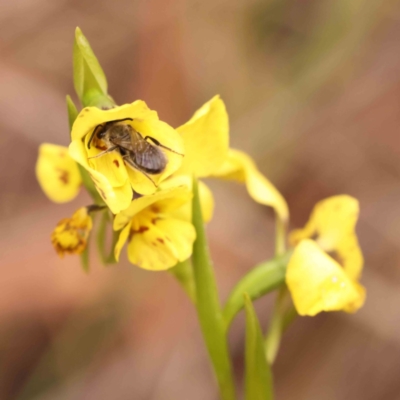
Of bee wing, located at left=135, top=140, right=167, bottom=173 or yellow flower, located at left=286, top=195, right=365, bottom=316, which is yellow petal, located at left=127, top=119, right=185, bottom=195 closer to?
bee wing, located at left=135, top=140, right=167, bottom=173

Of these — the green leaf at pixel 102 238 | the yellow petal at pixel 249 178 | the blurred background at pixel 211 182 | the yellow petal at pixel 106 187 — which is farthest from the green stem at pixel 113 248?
the blurred background at pixel 211 182

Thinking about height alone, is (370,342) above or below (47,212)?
below

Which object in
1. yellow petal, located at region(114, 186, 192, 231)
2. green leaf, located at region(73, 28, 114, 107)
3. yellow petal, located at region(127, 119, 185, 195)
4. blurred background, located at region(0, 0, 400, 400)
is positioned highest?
green leaf, located at region(73, 28, 114, 107)

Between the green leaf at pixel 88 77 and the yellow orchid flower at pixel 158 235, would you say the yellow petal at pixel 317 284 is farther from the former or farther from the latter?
the green leaf at pixel 88 77

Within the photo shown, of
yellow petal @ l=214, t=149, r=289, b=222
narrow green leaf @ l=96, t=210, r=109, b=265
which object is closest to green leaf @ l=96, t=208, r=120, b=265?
narrow green leaf @ l=96, t=210, r=109, b=265

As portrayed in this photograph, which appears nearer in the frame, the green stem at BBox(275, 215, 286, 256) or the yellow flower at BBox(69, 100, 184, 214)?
the yellow flower at BBox(69, 100, 184, 214)

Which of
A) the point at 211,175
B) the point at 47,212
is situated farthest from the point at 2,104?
the point at 211,175

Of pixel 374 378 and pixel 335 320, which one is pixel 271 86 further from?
pixel 374 378
